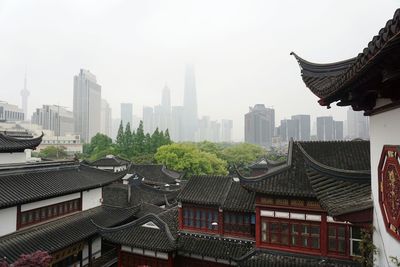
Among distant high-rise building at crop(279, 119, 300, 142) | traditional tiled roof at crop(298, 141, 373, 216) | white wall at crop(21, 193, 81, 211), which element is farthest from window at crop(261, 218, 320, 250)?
distant high-rise building at crop(279, 119, 300, 142)

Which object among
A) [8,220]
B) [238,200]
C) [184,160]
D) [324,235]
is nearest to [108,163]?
[184,160]

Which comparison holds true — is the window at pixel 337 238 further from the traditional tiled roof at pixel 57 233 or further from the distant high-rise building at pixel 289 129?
the distant high-rise building at pixel 289 129

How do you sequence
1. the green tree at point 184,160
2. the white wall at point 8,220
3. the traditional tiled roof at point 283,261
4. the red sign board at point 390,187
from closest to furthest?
the red sign board at point 390,187 → the traditional tiled roof at point 283,261 → the white wall at point 8,220 → the green tree at point 184,160

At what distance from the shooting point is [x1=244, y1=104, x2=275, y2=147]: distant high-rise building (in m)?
154

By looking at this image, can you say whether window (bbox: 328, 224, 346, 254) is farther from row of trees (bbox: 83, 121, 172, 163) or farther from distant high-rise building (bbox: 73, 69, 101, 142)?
distant high-rise building (bbox: 73, 69, 101, 142)

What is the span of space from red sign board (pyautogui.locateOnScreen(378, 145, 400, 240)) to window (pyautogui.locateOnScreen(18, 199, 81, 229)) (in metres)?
16.8

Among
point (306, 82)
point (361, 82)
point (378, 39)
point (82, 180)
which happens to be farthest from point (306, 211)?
point (82, 180)

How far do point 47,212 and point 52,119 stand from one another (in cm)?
14560

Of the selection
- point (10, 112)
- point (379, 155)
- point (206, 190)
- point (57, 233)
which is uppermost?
point (10, 112)

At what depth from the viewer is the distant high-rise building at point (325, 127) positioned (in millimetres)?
130125

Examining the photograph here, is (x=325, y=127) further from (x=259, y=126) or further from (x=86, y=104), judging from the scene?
(x=86, y=104)

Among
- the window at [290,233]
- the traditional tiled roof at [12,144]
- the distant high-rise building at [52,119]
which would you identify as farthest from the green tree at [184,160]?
the distant high-rise building at [52,119]

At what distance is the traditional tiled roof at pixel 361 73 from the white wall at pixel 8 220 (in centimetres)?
1534

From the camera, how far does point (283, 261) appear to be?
526 inches
